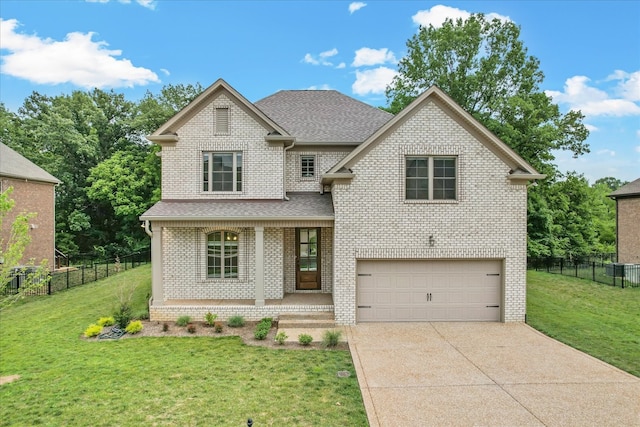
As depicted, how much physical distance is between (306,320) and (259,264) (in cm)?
231

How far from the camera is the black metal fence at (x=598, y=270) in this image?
1736cm

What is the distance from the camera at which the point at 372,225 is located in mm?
10711

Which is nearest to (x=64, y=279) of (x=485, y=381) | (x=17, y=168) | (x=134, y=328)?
(x=17, y=168)

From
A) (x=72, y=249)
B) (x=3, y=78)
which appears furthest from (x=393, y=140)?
(x=3, y=78)

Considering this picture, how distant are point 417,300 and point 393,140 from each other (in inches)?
194

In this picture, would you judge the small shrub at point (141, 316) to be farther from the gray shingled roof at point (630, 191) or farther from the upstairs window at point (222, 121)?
the gray shingled roof at point (630, 191)

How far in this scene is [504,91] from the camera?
2542 cm

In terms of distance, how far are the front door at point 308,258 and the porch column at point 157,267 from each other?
4.62m

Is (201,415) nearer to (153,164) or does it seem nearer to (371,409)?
(371,409)

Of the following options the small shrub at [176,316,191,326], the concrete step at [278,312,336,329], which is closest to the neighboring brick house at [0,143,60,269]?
the small shrub at [176,316,191,326]

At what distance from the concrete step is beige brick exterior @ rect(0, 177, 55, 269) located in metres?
17.9

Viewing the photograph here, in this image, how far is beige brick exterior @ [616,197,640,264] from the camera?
791 inches

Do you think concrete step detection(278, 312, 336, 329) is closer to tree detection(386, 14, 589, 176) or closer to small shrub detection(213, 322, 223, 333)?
small shrub detection(213, 322, 223, 333)

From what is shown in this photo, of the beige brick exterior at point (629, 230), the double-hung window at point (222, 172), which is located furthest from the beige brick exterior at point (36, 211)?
the beige brick exterior at point (629, 230)
